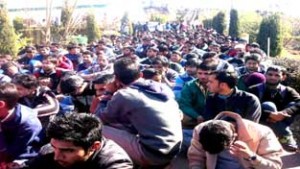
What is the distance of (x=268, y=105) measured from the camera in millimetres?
5055

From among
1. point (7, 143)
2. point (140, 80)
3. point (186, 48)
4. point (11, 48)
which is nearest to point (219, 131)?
point (140, 80)

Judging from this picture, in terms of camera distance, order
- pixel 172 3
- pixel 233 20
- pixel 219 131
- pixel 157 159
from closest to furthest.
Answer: pixel 219 131 < pixel 157 159 < pixel 233 20 < pixel 172 3

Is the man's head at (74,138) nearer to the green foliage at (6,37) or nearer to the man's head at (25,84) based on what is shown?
the man's head at (25,84)

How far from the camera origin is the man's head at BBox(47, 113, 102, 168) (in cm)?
235

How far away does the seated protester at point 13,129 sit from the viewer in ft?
10.5

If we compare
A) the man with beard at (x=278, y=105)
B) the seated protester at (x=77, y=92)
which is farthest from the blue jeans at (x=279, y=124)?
the seated protester at (x=77, y=92)

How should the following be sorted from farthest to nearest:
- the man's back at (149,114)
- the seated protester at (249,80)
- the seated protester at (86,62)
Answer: the seated protester at (86,62), the seated protester at (249,80), the man's back at (149,114)

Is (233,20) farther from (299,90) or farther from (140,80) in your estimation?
(140,80)

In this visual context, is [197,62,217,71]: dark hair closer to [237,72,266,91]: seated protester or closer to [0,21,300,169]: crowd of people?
[0,21,300,169]: crowd of people

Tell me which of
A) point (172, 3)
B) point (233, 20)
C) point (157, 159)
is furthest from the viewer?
point (172, 3)

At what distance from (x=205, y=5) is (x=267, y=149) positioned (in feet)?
159

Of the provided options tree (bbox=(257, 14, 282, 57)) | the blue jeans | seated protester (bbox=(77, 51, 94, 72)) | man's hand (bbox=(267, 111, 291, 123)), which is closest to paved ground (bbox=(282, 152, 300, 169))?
the blue jeans

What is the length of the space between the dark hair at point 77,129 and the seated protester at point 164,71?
3779mm

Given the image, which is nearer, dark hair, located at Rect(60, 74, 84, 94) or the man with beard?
dark hair, located at Rect(60, 74, 84, 94)
